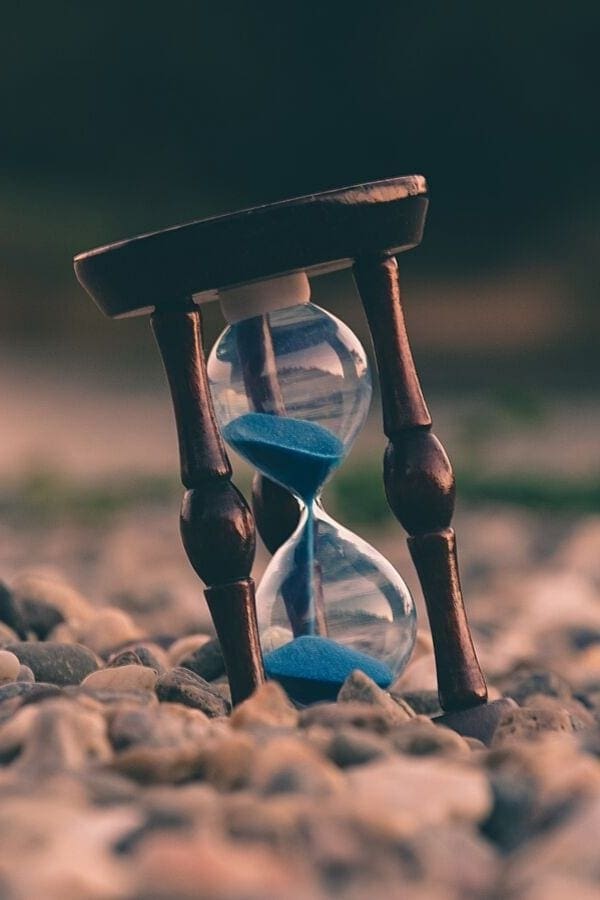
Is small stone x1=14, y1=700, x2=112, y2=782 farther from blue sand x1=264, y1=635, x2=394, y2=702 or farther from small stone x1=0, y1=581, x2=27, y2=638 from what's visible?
small stone x1=0, y1=581, x2=27, y2=638

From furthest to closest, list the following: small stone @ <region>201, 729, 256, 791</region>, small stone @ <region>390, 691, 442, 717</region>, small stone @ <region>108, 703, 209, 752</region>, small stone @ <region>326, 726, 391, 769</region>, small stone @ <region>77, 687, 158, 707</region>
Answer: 1. small stone @ <region>390, 691, 442, 717</region>
2. small stone @ <region>77, 687, 158, 707</region>
3. small stone @ <region>108, 703, 209, 752</region>
4. small stone @ <region>326, 726, 391, 769</region>
5. small stone @ <region>201, 729, 256, 791</region>

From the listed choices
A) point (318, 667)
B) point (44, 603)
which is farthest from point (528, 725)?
point (44, 603)

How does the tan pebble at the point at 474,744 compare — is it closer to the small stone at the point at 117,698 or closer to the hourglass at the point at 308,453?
the hourglass at the point at 308,453

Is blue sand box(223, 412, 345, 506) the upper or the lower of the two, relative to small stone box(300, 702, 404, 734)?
upper

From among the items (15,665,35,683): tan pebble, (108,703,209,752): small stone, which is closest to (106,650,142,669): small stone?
(15,665,35,683): tan pebble

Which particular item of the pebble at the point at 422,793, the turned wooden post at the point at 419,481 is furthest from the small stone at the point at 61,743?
the turned wooden post at the point at 419,481

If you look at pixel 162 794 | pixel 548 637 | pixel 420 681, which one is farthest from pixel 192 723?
pixel 548 637

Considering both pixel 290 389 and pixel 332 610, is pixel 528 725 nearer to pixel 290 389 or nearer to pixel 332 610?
pixel 332 610
